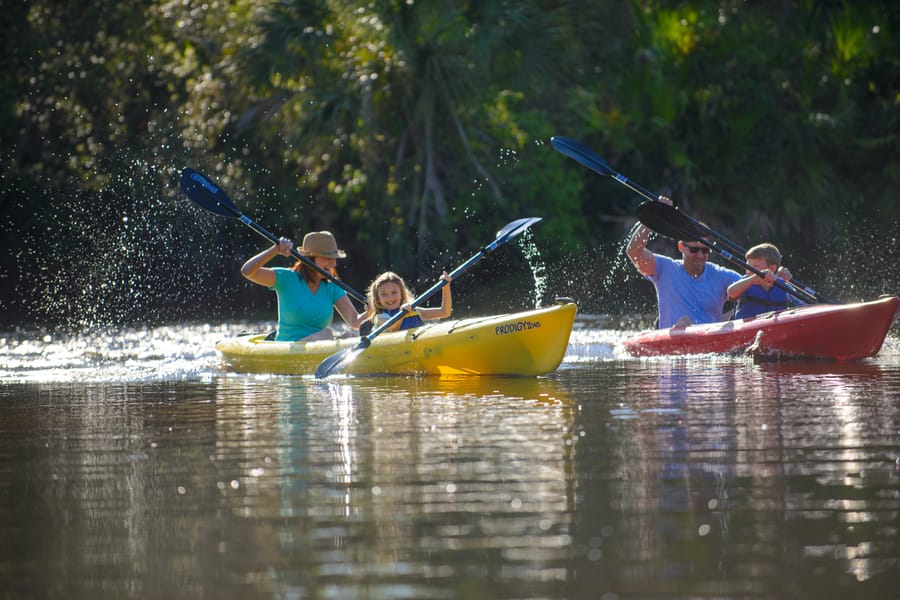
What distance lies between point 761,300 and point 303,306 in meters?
3.53

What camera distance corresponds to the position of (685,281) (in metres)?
12.2

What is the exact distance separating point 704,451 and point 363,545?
80.6 inches

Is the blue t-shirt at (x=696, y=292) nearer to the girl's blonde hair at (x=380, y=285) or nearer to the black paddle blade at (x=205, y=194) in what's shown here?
the girl's blonde hair at (x=380, y=285)

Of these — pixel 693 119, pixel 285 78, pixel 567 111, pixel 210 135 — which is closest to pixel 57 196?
pixel 210 135

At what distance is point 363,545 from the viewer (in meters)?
4.56

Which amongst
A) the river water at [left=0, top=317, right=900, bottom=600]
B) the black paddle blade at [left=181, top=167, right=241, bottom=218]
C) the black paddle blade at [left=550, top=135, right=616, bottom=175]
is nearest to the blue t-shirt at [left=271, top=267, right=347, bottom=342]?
the black paddle blade at [left=181, top=167, right=241, bottom=218]

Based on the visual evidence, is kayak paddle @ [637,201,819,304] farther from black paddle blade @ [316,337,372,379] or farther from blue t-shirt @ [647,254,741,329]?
black paddle blade @ [316,337,372,379]

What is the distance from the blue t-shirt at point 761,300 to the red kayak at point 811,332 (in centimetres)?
40

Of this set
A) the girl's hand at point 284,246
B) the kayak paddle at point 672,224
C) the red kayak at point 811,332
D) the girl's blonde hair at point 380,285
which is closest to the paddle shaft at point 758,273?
the kayak paddle at point 672,224

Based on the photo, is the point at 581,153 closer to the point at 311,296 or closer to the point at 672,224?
the point at 672,224

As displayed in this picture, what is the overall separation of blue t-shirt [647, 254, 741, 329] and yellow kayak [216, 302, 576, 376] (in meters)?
2.47

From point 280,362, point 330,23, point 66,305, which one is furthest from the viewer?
point 66,305

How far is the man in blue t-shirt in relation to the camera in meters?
12.1

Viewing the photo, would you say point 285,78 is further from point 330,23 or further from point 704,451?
point 704,451
